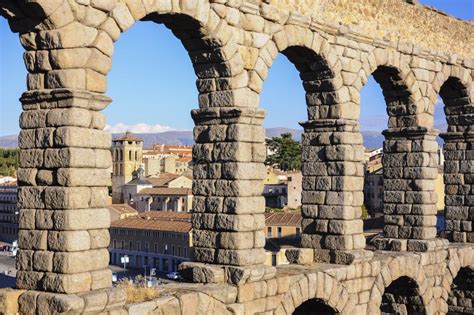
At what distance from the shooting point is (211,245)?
13.1 metres

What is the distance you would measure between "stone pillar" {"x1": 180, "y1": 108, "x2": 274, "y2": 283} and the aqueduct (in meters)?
0.02

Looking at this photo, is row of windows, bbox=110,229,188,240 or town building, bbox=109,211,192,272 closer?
row of windows, bbox=110,229,188,240

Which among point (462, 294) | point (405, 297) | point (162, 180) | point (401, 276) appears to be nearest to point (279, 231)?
point (462, 294)

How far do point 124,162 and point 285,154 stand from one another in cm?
2119

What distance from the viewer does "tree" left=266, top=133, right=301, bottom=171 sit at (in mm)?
90438

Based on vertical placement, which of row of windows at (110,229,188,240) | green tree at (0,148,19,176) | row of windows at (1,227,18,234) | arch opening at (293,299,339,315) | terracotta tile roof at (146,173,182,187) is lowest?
row of windows at (1,227,18,234)

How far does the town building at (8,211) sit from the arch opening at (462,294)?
180ft

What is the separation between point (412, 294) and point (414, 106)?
13.3ft

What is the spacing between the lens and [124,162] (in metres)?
99.7

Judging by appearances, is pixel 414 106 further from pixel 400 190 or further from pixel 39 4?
pixel 39 4

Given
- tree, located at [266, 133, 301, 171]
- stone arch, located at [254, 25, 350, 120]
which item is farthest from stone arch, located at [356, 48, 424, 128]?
tree, located at [266, 133, 301, 171]

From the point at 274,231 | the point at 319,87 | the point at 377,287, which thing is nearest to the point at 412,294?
the point at 377,287

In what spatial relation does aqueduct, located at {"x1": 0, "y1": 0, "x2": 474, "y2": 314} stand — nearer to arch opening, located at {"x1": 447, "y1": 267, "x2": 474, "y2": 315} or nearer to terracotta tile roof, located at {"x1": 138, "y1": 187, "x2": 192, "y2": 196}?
arch opening, located at {"x1": 447, "y1": 267, "x2": 474, "y2": 315}

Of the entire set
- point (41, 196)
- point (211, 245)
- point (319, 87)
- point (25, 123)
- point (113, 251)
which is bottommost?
point (113, 251)
